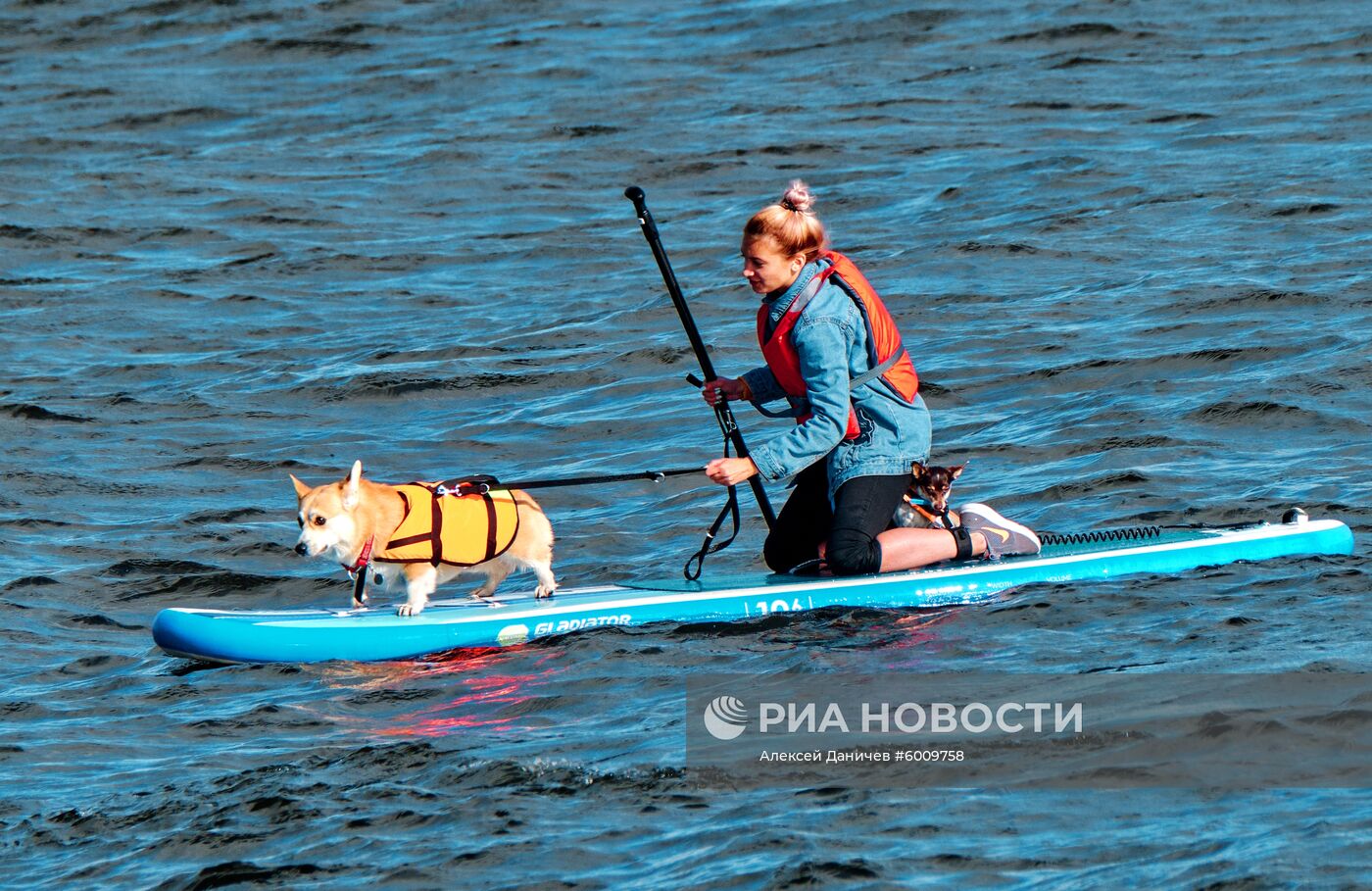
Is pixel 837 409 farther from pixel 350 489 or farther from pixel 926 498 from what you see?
pixel 350 489

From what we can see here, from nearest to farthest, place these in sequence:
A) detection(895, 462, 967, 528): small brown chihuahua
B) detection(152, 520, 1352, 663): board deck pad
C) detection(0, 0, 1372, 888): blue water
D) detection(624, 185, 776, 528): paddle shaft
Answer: detection(0, 0, 1372, 888): blue water
detection(152, 520, 1352, 663): board deck pad
detection(895, 462, 967, 528): small brown chihuahua
detection(624, 185, 776, 528): paddle shaft

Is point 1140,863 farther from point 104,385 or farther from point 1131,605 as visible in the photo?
point 104,385

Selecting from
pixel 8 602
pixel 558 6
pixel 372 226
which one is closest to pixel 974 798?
pixel 8 602

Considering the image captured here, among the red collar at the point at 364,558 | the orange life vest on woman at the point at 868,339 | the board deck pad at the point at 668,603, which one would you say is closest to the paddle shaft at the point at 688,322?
the orange life vest on woman at the point at 868,339

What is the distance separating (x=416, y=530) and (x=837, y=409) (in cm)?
183

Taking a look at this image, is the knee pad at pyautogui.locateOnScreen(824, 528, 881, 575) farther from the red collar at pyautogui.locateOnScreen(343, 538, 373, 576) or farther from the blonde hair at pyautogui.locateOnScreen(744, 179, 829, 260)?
the red collar at pyautogui.locateOnScreen(343, 538, 373, 576)

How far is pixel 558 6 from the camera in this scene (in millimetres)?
23797

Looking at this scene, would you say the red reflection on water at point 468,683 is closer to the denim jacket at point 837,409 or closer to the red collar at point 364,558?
the red collar at point 364,558

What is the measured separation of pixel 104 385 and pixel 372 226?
4.17 meters

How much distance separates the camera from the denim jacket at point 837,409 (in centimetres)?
741

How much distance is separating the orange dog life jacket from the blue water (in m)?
0.46

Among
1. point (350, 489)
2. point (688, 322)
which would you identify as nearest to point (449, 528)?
point (350, 489)

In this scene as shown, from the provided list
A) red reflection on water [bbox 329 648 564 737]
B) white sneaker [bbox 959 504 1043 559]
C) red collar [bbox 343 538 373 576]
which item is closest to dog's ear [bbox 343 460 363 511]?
red collar [bbox 343 538 373 576]

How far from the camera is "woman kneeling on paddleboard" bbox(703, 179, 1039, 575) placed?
7395mm
